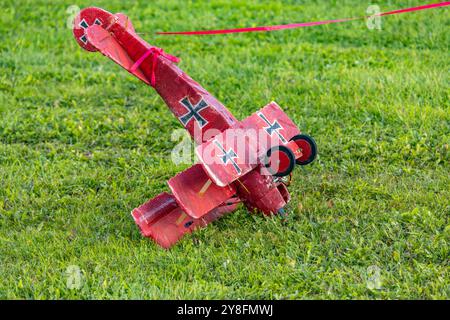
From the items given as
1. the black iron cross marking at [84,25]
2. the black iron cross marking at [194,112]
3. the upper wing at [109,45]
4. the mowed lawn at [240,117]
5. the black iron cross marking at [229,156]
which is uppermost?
the black iron cross marking at [84,25]

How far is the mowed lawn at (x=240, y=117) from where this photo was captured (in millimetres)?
5277

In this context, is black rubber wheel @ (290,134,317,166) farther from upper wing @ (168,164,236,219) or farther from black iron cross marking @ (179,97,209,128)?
black iron cross marking @ (179,97,209,128)

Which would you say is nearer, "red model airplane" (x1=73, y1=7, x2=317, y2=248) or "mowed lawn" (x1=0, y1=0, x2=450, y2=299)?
"mowed lawn" (x1=0, y1=0, x2=450, y2=299)

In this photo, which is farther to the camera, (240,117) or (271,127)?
(240,117)

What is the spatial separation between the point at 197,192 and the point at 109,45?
1367 millimetres

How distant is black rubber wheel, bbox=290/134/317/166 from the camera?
5750 millimetres

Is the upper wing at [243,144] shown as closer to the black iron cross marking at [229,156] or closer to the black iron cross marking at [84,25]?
the black iron cross marking at [229,156]

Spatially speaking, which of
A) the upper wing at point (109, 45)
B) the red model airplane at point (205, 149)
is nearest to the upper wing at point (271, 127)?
the red model airplane at point (205, 149)

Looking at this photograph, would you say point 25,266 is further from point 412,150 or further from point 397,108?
point 397,108

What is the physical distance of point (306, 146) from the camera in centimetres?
579

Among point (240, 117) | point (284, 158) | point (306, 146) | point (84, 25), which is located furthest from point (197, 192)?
point (240, 117)

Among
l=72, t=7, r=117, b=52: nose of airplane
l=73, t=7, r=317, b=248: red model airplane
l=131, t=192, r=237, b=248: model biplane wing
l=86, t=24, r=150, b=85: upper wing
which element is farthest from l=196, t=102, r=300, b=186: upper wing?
l=72, t=7, r=117, b=52: nose of airplane

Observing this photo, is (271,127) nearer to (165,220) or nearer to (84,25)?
(165,220)
